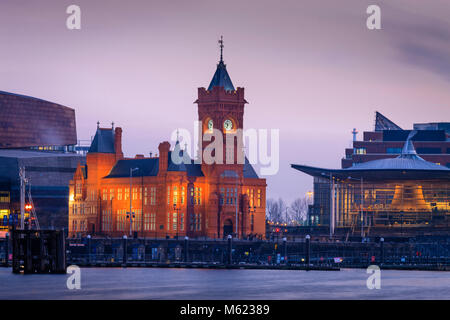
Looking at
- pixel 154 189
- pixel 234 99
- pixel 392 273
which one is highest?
pixel 234 99

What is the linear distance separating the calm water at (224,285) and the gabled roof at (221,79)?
63.4 metres

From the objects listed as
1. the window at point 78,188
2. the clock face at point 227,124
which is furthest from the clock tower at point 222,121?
the window at point 78,188

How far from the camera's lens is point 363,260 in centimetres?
15900

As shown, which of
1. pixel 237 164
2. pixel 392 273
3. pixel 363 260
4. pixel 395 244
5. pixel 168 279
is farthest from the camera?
pixel 237 164

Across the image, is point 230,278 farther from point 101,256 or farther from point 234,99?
point 234,99

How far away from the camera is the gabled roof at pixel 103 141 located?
196000 mm

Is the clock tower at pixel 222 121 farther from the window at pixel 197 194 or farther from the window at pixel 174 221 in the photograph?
the window at pixel 174 221

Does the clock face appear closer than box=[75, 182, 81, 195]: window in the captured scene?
Yes

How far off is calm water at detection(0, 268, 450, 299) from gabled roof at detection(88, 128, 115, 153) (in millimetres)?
66607

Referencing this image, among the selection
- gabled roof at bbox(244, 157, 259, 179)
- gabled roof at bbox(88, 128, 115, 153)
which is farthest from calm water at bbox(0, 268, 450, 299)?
gabled roof at bbox(88, 128, 115, 153)

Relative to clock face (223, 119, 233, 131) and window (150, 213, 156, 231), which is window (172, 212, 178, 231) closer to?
window (150, 213, 156, 231)

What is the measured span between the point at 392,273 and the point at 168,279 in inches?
1180

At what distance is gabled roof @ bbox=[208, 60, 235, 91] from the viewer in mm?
189250

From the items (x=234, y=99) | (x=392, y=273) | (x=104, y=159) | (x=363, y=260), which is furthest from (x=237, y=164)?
(x=392, y=273)
